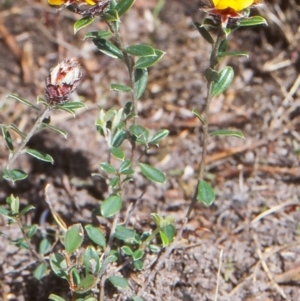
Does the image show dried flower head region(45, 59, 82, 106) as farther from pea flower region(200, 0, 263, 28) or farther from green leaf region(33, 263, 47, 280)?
green leaf region(33, 263, 47, 280)

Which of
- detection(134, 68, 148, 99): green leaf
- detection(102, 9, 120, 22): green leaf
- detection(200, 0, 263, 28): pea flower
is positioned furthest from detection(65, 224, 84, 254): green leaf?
detection(200, 0, 263, 28): pea flower

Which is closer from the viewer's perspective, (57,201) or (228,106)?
(57,201)

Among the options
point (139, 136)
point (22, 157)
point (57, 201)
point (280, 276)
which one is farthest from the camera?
point (22, 157)

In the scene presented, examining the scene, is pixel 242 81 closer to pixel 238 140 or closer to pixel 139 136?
pixel 238 140

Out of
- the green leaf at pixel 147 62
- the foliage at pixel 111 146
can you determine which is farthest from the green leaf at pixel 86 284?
the green leaf at pixel 147 62

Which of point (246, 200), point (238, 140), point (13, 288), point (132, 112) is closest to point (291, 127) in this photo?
point (238, 140)

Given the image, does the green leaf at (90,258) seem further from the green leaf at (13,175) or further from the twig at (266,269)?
the twig at (266,269)

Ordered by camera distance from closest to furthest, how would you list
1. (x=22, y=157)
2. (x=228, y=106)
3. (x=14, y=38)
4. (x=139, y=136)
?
(x=139, y=136) < (x=22, y=157) < (x=228, y=106) < (x=14, y=38)

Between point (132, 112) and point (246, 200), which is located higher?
point (132, 112)

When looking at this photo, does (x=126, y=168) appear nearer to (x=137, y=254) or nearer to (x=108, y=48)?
(x=137, y=254)
